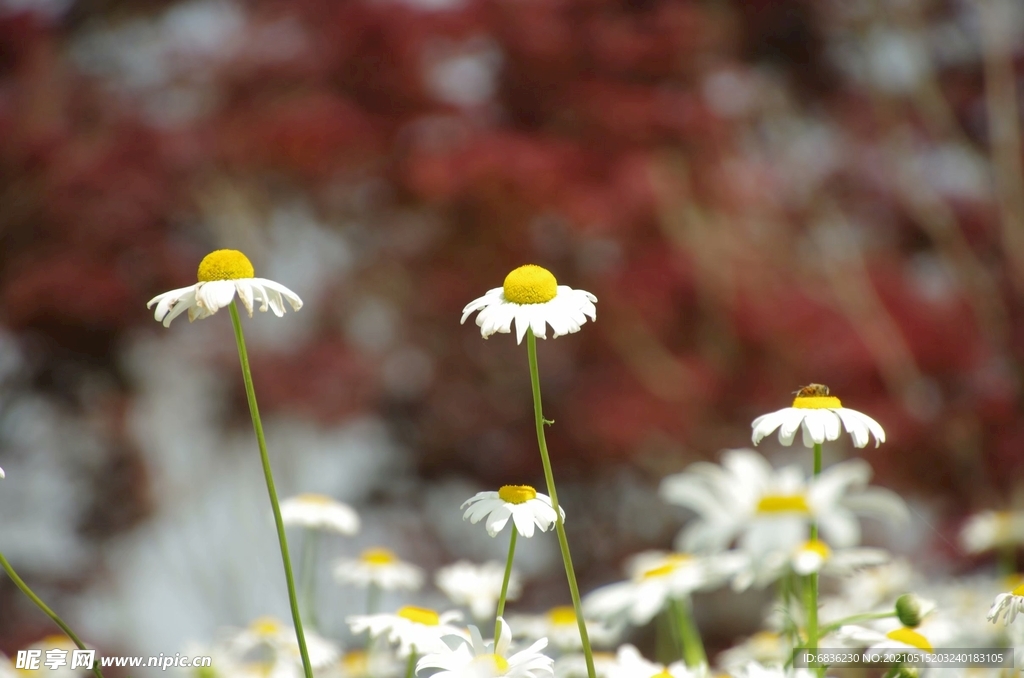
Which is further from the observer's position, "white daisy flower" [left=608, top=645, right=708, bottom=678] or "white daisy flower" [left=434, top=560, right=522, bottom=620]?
"white daisy flower" [left=434, top=560, right=522, bottom=620]

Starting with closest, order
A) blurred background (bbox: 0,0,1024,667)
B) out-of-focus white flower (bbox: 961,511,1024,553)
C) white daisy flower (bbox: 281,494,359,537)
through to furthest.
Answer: white daisy flower (bbox: 281,494,359,537), out-of-focus white flower (bbox: 961,511,1024,553), blurred background (bbox: 0,0,1024,667)

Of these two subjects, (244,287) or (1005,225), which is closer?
(244,287)

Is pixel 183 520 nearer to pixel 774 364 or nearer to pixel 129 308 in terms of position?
pixel 129 308

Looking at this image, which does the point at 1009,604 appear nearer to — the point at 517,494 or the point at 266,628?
the point at 517,494

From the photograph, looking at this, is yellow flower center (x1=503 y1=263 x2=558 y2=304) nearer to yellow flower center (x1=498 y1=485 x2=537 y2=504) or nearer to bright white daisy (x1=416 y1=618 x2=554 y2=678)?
yellow flower center (x1=498 y1=485 x2=537 y2=504)

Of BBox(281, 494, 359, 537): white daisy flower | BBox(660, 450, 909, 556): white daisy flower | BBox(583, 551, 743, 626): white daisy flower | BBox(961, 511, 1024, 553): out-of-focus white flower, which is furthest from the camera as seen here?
BBox(961, 511, 1024, 553): out-of-focus white flower

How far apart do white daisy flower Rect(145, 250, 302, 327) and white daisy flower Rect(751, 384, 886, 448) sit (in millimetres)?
432

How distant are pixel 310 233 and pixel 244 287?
2.71m

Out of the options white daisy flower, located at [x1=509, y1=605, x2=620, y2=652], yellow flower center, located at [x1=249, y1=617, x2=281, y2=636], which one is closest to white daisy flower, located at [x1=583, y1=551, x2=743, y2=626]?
white daisy flower, located at [x1=509, y1=605, x2=620, y2=652]

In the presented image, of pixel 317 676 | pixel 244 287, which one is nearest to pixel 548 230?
pixel 317 676

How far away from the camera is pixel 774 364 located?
290 cm

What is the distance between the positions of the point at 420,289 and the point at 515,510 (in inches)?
92.9

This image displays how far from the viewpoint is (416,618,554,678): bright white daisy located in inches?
27.7

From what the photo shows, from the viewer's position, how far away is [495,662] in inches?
28.3
